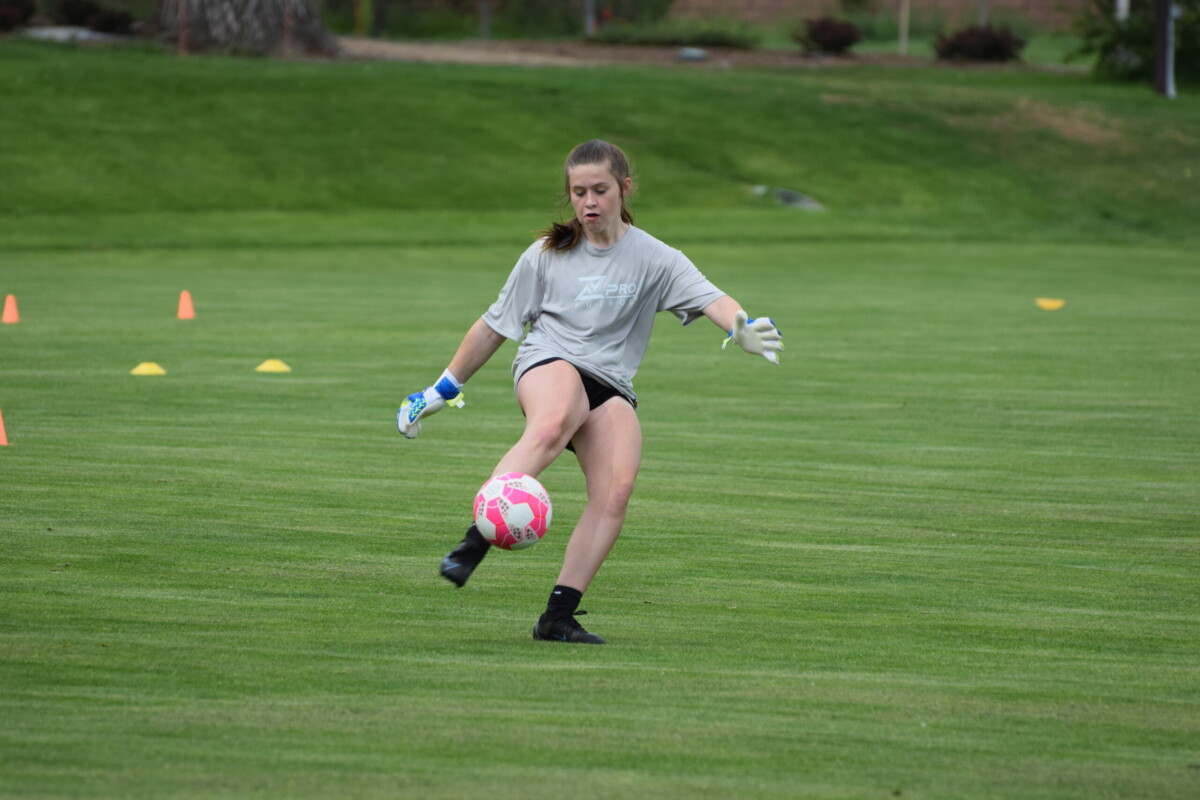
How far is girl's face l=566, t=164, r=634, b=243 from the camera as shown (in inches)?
316

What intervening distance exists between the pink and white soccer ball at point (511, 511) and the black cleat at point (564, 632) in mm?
429

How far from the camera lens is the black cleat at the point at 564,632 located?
7.96 meters

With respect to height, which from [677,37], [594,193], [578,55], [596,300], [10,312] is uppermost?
[594,193]

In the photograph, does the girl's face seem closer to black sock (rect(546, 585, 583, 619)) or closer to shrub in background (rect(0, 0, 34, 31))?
black sock (rect(546, 585, 583, 619))

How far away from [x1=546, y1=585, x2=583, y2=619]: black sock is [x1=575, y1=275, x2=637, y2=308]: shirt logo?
1277mm

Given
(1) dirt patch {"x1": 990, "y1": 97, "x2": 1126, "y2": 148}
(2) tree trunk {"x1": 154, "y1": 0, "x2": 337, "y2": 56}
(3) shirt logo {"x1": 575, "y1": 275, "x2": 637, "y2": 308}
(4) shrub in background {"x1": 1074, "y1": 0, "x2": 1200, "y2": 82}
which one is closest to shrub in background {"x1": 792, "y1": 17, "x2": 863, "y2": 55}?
(4) shrub in background {"x1": 1074, "y1": 0, "x2": 1200, "y2": 82}

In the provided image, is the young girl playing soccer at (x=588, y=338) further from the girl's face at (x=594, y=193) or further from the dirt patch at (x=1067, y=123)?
the dirt patch at (x=1067, y=123)

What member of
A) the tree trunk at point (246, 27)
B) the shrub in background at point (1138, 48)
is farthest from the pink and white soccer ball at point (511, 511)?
the shrub in background at point (1138, 48)

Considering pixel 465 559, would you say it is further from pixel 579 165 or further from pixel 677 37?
pixel 677 37

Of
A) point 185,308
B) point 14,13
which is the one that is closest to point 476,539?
point 185,308

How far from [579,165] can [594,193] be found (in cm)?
14

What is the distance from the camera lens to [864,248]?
134 feet

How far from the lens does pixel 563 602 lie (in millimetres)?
8000

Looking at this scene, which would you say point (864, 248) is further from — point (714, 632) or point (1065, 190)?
A: point (714, 632)
